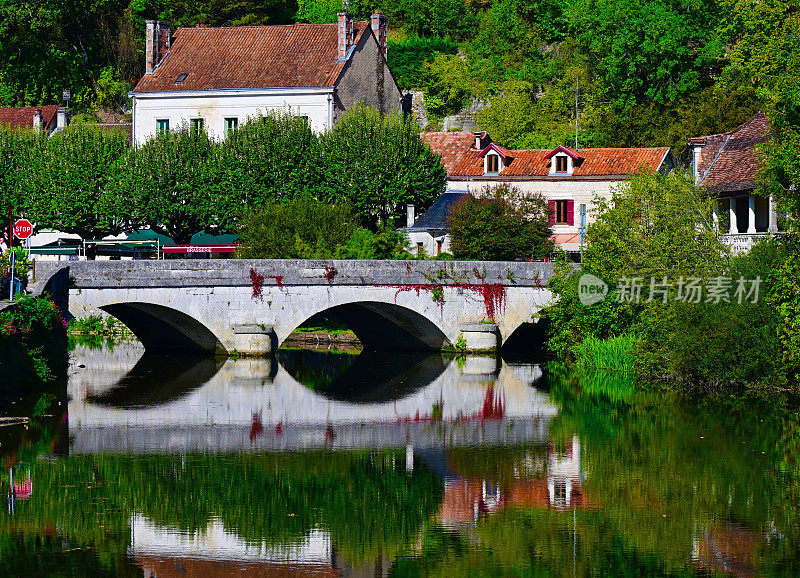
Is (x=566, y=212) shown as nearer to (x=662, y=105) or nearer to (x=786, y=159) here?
(x=662, y=105)

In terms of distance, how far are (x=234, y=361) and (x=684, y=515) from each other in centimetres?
2392

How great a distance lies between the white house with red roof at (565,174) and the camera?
195 ft

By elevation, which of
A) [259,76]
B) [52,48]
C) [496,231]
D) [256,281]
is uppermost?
[52,48]

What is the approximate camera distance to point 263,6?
8106cm

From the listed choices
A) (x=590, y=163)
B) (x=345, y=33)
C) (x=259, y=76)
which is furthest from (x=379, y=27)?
(x=590, y=163)

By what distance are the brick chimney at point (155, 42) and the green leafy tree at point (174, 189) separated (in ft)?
29.9

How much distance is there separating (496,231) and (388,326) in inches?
221

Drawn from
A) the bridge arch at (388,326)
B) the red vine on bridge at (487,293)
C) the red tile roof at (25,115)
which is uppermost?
the red tile roof at (25,115)

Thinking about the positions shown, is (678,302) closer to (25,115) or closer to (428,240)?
(428,240)

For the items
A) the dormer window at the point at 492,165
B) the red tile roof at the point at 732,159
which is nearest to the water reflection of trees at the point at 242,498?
the red tile roof at the point at 732,159

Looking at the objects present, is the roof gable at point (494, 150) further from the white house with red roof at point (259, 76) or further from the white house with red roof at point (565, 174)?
the white house with red roof at point (259, 76)

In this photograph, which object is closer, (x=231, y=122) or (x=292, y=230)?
(x=292, y=230)

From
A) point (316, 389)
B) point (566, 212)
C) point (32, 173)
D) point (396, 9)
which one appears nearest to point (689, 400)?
point (316, 389)

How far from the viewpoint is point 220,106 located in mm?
60781
